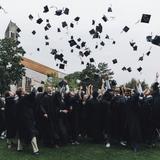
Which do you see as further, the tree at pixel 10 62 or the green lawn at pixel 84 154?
the tree at pixel 10 62

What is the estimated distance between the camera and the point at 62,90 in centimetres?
1881

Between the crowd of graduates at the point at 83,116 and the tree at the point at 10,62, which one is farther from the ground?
the tree at the point at 10,62

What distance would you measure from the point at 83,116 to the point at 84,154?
3400mm

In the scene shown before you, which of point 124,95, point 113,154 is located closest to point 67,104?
point 124,95

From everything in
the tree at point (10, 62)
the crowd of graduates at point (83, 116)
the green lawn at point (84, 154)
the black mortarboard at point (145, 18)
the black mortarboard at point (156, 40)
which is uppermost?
the tree at point (10, 62)

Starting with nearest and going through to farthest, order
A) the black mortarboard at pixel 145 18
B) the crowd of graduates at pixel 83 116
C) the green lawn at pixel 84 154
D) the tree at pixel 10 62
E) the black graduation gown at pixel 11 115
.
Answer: the green lawn at pixel 84 154 < the crowd of graduates at pixel 83 116 < the black mortarboard at pixel 145 18 < the black graduation gown at pixel 11 115 < the tree at pixel 10 62

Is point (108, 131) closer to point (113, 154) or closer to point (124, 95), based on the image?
point (124, 95)

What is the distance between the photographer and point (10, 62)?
64438mm

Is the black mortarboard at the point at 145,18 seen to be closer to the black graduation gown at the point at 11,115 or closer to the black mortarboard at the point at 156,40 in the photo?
the black mortarboard at the point at 156,40

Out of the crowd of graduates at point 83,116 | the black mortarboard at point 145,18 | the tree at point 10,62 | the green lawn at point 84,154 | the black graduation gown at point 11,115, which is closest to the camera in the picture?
the green lawn at point 84,154

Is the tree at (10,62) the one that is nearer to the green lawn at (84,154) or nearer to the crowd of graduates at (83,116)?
the crowd of graduates at (83,116)

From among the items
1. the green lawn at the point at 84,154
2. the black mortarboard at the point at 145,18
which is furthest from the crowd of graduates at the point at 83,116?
the black mortarboard at the point at 145,18

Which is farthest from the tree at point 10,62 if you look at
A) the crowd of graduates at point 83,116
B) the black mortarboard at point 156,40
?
the black mortarboard at point 156,40

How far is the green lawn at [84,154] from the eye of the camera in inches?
602
